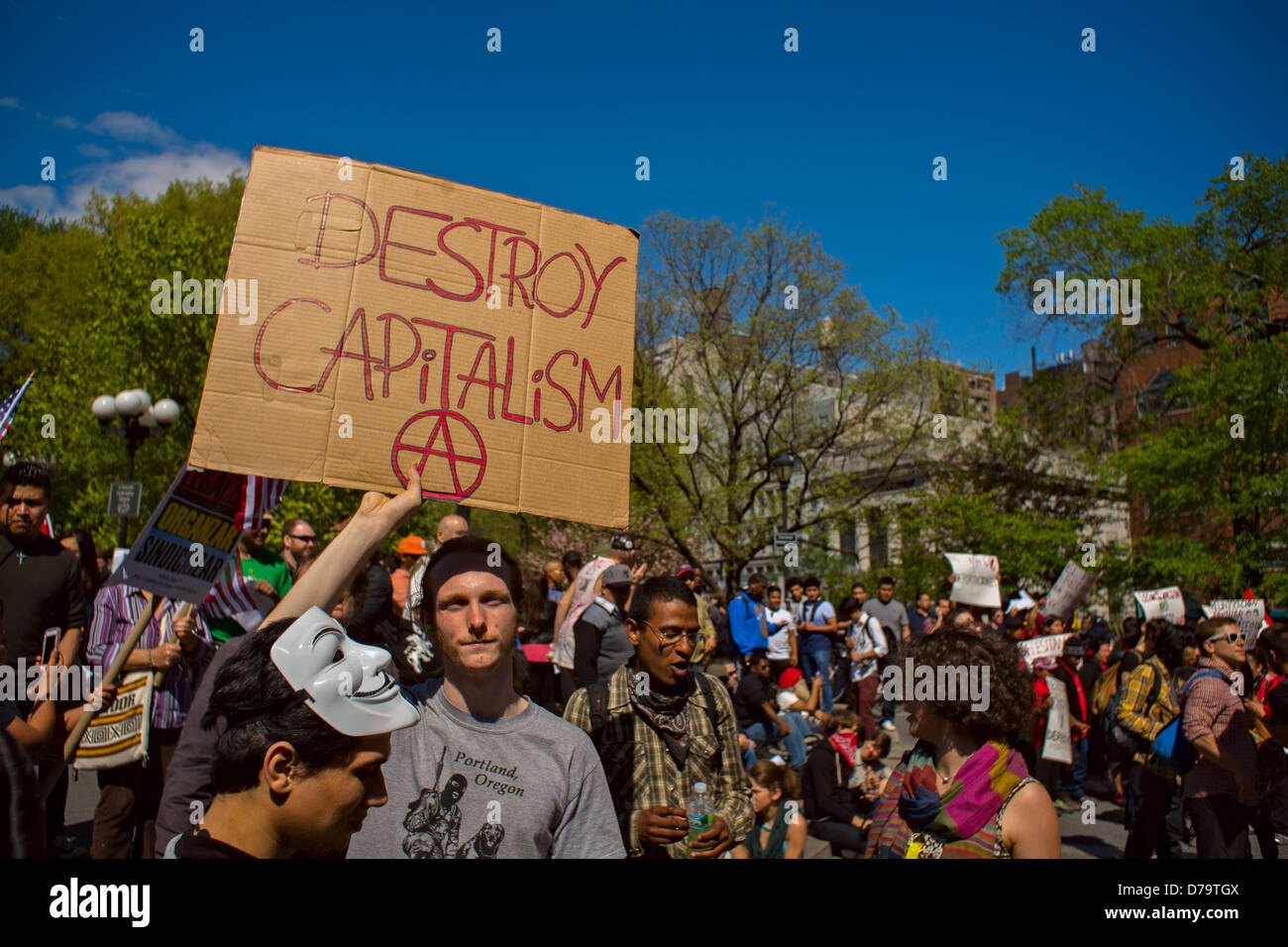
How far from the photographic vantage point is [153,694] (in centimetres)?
511

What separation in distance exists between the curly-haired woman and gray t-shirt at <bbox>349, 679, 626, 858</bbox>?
0.95 meters

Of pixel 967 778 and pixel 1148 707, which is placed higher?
pixel 967 778

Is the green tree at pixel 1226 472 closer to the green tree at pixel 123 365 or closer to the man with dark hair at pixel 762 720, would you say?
the man with dark hair at pixel 762 720

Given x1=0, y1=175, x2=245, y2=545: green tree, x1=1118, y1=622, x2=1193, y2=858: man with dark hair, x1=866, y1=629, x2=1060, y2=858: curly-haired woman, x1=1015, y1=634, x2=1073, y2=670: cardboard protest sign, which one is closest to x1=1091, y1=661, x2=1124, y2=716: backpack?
x1=1015, y1=634, x2=1073, y2=670: cardboard protest sign

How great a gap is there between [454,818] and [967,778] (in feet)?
4.85

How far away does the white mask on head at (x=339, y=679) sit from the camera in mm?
1795

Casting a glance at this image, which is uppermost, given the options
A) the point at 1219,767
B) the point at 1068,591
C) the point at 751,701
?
the point at 1068,591

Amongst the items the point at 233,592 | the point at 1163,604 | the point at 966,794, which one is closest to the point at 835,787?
the point at 233,592

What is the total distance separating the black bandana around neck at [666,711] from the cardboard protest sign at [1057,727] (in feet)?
23.7

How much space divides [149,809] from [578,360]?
3.57m

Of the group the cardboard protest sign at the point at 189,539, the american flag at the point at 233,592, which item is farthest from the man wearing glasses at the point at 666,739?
the american flag at the point at 233,592

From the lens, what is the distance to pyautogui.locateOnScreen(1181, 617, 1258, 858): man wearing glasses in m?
5.43

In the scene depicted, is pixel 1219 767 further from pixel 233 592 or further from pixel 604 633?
pixel 233 592
